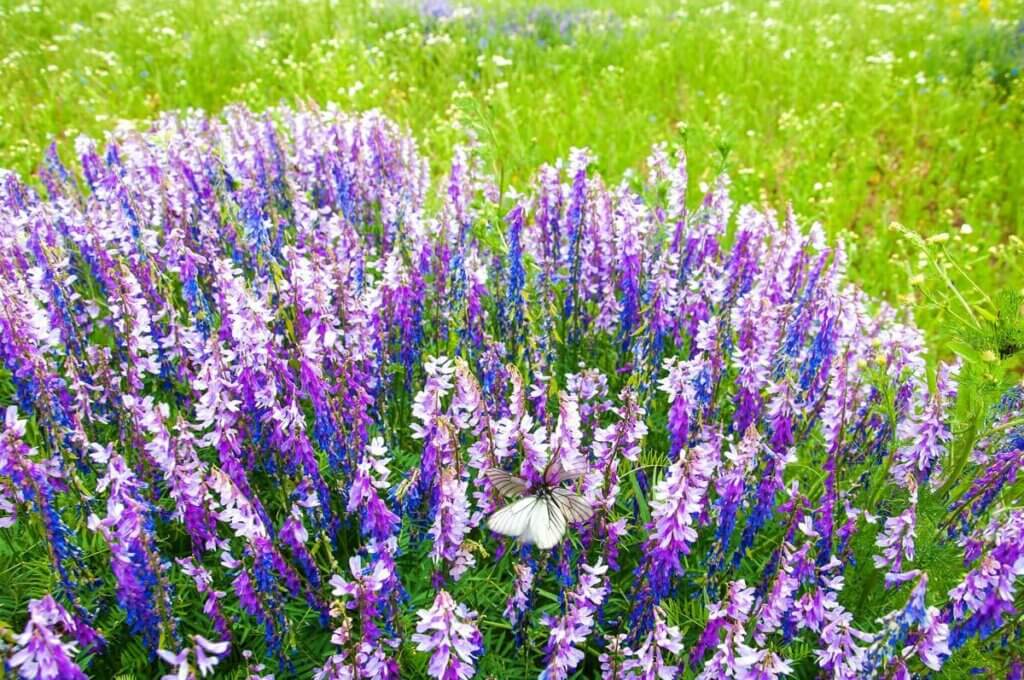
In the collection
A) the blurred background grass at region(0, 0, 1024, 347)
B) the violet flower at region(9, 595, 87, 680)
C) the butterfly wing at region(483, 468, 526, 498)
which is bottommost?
the blurred background grass at region(0, 0, 1024, 347)

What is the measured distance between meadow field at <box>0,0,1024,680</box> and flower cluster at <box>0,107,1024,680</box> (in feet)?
0.05

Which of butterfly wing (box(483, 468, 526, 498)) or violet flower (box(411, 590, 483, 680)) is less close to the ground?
butterfly wing (box(483, 468, 526, 498))

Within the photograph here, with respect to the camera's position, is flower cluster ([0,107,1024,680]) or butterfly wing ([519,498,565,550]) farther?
flower cluster ([0,107,1024,680])

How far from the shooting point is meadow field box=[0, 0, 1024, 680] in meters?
1.87

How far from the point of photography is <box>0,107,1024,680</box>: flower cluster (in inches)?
73.1

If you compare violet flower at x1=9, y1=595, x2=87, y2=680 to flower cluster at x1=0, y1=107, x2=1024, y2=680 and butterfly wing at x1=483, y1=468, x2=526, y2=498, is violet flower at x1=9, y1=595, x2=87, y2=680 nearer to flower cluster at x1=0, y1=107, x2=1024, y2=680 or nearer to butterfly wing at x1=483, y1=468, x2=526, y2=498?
flower cluster at x1=0, y1=107, x2=1024, y2=680

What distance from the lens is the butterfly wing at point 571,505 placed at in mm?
1812

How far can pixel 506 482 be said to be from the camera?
181 centimetres

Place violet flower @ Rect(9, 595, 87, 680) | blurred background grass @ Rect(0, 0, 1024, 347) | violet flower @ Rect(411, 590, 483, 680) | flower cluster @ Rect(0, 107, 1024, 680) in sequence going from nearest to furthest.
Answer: violet flower @ Rect(9, 595, 87, 680) < violet flower @ Rect(411, 590, 483, 680) < flower cluster @ Rect(0, 107, 1024, 680) < blurred background grass @ Rect(0, 0, 1024, 347)

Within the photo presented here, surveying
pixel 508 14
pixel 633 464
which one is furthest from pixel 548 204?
pixel 508 14

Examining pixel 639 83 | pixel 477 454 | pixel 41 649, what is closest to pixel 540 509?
pixel 477 454

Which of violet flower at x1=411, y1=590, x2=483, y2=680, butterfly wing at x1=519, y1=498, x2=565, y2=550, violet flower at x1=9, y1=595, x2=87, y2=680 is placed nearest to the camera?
violet flower at x1=9, y1=595, x2=87, y2=680

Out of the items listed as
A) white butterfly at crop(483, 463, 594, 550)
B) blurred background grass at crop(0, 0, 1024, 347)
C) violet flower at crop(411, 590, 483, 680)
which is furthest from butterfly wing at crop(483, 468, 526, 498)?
blurred background grass at crop(0, 0, 1024, 347)

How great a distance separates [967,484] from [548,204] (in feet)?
6.09
